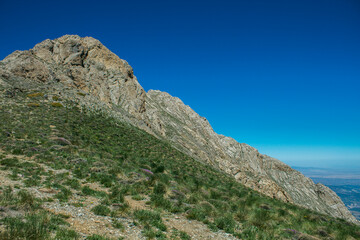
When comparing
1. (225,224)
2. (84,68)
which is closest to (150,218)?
(225,224)

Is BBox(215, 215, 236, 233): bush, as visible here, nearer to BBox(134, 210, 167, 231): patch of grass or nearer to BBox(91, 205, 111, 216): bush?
BBox(134, 210, 167, 231): patch of grass

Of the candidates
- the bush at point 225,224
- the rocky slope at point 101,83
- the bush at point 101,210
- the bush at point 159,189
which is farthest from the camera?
the rocky slope at point 101,83

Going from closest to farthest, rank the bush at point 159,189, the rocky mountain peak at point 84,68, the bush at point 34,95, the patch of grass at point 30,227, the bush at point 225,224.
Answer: the patch of grass at point 30,227
the bush at point 225,224
the bush at point 159,189
the bush at point 34,95
the rocky mountain peak at point 84,68

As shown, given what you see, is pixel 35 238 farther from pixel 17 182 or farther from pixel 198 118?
pixel 198 118

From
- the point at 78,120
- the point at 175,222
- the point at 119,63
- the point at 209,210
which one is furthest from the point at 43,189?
the point at 119,63

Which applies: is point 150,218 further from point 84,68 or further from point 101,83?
point 84,68

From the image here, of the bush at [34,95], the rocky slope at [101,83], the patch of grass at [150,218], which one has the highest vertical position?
the rocky slope at [101,83]

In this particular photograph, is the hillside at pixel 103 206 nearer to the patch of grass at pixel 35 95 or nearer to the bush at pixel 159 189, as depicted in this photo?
the bush at pixel 159 189

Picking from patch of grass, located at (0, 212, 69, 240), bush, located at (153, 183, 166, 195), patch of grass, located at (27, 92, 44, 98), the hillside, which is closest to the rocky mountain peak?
patch of grass, located at (27, 92, 44, 98)

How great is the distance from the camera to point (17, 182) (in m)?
11.2

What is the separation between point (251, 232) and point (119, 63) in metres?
67.6

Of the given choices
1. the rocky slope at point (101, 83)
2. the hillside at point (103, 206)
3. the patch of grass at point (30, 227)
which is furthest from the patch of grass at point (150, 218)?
the rocky slope at point (101, 83)

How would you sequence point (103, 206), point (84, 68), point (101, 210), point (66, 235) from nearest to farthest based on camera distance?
point (66, 235) → point (101, 210) → point (103, 206) → point (84, 68)

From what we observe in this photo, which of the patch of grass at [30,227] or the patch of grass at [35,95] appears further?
the patch of grass at [35,95]
